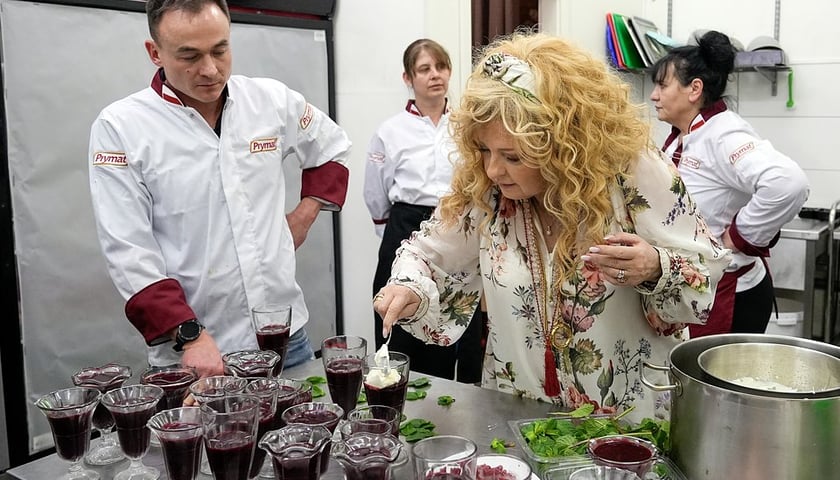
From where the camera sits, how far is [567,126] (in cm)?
165

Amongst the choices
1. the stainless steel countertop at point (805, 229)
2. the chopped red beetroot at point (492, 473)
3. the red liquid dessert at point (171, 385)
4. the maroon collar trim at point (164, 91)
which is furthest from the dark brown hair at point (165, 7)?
the stainless steel countertop at point (805, 229)

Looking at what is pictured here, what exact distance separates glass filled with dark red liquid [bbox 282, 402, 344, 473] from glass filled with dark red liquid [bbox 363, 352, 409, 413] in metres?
0.12

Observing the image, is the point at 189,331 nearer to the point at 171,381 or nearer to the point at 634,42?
the point at 171,381

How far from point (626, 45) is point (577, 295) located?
365 centimetres

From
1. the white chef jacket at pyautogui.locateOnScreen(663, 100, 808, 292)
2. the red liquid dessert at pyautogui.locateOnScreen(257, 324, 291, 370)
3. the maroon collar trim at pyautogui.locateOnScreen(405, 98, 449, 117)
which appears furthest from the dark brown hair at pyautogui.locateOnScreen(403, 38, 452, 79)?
the red liquid dessert at pyautogui.locateOnScreen(257, 324, 291, 370)

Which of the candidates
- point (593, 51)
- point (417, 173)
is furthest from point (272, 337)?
point (593, 51)

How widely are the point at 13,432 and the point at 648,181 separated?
2428 mm

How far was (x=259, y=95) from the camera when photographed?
8.19 feet

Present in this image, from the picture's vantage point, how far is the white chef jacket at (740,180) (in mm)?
2988

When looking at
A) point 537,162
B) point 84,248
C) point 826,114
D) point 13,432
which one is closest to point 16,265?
point 84,248

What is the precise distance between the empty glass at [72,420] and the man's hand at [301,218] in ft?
3.82

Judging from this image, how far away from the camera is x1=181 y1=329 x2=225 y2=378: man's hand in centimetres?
192

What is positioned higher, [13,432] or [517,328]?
[517,328]

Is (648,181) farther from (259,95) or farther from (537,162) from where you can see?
(259,95)
